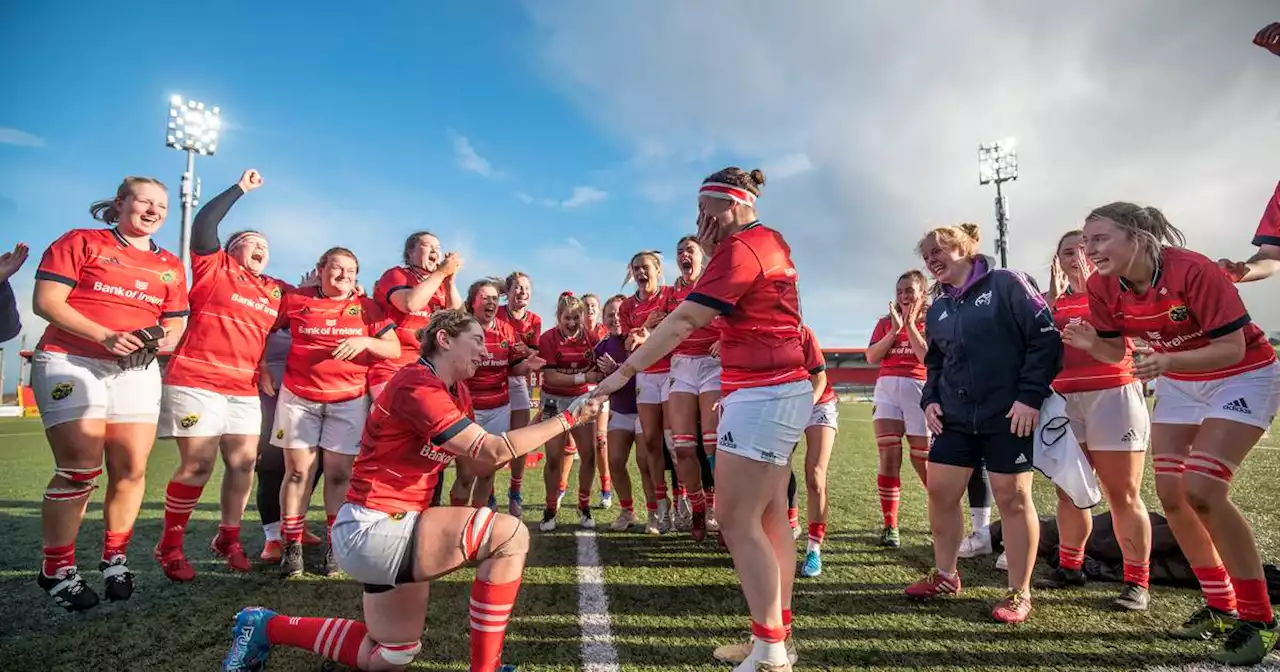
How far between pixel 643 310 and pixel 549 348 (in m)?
1.09

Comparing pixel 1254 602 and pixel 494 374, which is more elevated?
pixel 494 374

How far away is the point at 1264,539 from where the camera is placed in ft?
17.0

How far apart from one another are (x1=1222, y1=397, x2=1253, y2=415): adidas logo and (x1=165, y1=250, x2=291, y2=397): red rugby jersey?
6043 millimetres

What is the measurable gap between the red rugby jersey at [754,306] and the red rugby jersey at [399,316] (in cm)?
300

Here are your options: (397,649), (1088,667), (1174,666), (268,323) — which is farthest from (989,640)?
(268,323)

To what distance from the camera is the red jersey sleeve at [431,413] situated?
268cm

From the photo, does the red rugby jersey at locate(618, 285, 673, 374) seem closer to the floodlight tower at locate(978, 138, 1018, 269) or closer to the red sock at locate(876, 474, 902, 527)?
the red sock at locate(876, 474, 902, 527)

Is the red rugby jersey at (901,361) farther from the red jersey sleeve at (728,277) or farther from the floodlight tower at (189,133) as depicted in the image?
the floodlight tower at (189,133)

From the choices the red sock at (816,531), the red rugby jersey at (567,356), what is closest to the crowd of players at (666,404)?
the red sock at (816,531)

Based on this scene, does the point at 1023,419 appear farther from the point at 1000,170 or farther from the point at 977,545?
the point at 1000,170

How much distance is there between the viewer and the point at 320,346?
476 cm

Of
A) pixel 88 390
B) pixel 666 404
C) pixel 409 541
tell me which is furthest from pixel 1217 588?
pixel 88 390

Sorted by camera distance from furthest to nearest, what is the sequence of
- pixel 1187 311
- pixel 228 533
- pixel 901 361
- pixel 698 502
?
pixel 901 361 → pixel 698 502 → pixel 228 533 → pixel 1187 311

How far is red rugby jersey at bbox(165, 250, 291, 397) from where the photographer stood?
440 centimetres
